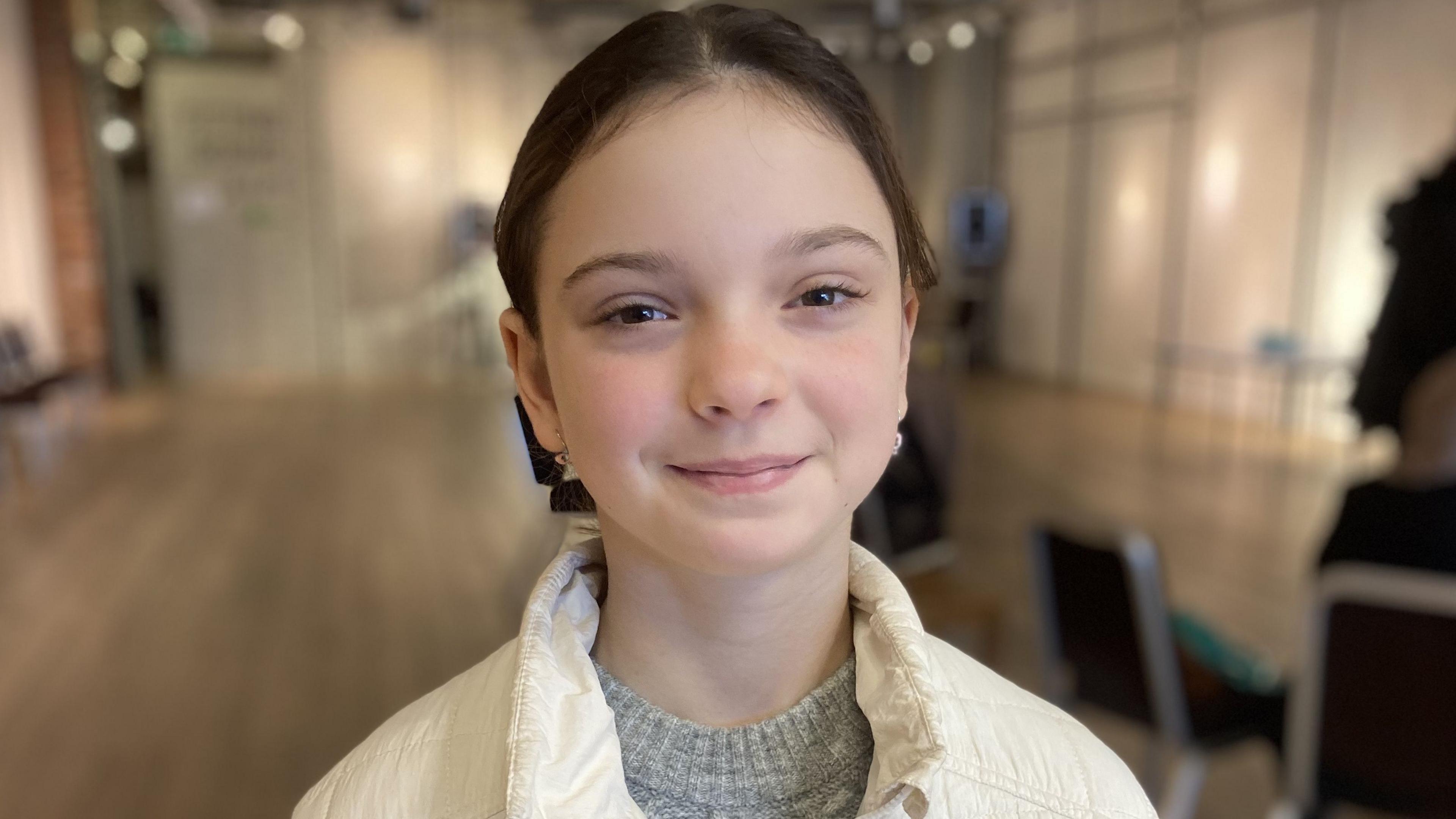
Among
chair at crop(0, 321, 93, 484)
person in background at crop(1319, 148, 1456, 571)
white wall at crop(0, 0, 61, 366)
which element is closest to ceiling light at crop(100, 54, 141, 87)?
white wall at crop(0, 0, 61, 366)

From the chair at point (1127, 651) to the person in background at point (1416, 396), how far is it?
0.38m

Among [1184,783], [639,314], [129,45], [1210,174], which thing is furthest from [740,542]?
[129,45]

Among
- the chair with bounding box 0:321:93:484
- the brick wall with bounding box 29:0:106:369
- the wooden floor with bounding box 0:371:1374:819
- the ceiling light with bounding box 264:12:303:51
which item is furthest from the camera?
the brick wall with bounding box 29:0:106:369

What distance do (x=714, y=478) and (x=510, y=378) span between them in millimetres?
239

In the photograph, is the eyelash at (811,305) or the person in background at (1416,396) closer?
the eyelash at (811,305)

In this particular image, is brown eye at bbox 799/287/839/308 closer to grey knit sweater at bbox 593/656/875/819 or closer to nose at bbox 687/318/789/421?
nose at bbox 687/318/789/421

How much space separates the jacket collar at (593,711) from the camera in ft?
2.24

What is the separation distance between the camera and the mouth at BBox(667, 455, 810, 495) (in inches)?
26.4

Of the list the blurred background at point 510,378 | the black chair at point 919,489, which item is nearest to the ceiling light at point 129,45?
the blurred background at point 510,378

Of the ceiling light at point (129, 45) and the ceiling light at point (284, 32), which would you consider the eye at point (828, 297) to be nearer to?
the ceiling light at point (284, 32)

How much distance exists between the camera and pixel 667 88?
2.25 ft

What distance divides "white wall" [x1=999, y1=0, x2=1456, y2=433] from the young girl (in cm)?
622

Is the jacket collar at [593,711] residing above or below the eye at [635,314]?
below

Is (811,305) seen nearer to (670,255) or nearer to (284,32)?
(670,255)
